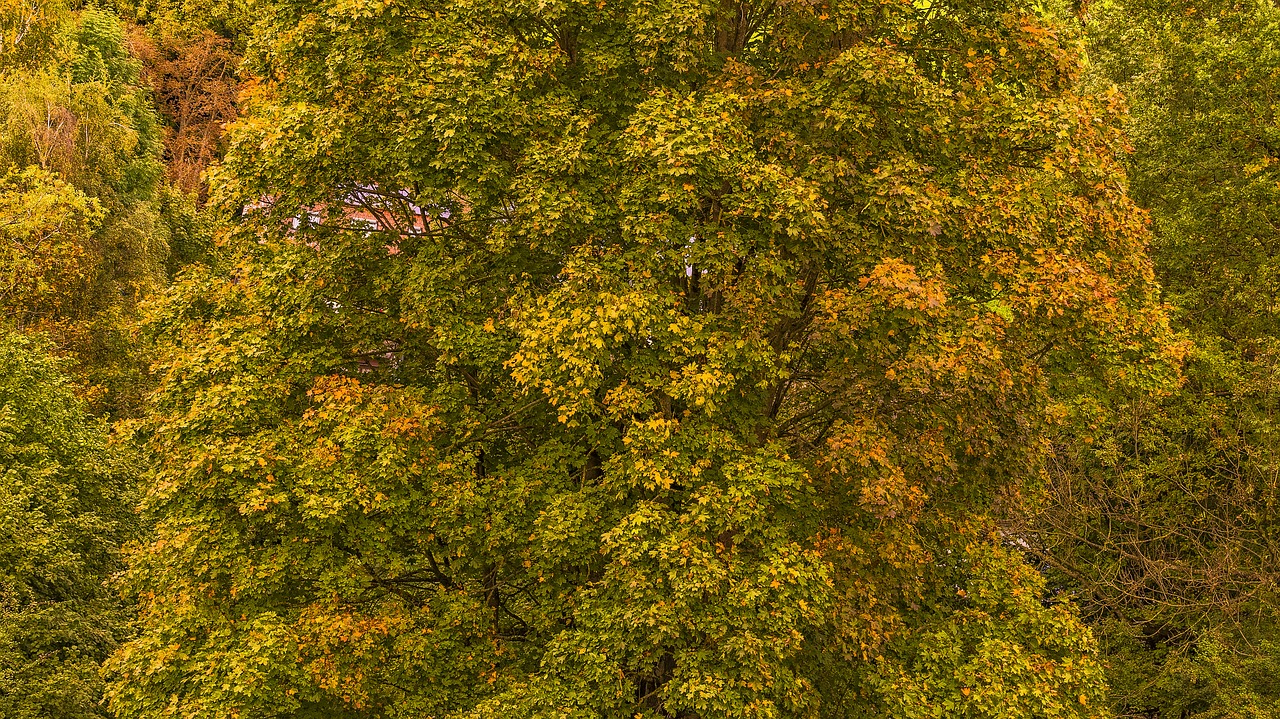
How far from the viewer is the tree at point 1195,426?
23172 mm

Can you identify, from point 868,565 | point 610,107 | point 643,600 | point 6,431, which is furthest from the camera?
point 6,431

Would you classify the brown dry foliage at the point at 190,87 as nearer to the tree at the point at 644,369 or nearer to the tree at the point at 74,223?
the tree at the point at 74,223

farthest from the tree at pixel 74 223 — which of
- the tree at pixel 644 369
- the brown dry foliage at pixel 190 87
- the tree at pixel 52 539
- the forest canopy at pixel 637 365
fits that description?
the brown dry foliage at pixel 190 87

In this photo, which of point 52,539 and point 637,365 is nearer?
point 637,365

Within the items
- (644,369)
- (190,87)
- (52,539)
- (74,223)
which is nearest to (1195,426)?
(644,369)

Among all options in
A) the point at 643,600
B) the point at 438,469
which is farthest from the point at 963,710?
the point at 438,469

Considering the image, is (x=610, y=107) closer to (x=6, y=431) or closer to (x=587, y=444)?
(x=587, y=444)

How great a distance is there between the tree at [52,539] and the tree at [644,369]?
7.57m

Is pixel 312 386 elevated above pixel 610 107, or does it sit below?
below

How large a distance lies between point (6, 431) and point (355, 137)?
1366 cm

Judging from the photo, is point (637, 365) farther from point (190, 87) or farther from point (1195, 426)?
point (190, 87)

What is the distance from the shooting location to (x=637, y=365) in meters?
15.0

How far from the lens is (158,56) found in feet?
179

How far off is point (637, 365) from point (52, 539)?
15485 mm
